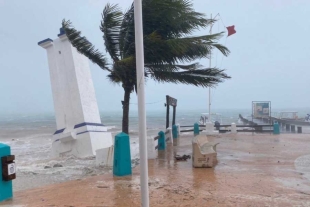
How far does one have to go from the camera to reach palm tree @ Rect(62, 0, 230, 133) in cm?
969

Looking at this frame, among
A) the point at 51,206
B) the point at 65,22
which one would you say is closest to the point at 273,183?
the point at 51,206

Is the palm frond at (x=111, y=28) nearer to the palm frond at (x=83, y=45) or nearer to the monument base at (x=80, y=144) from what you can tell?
the palm frond at (x=83, y=45)

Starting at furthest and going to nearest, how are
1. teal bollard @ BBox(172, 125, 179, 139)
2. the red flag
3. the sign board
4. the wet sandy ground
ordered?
the sign board < the red flag < teal bollard @ BBox(172, 125, 179, 139) < the wet sandy ground

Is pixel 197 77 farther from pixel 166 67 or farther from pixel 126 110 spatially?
pixel 126 110

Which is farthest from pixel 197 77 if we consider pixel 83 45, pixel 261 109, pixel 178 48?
pixel 261 109

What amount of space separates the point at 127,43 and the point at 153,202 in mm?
5737

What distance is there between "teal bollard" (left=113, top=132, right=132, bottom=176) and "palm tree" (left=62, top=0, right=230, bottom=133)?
245cm

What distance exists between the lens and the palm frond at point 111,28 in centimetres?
951

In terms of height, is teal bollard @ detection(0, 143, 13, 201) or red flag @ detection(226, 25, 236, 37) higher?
red flag @ detection(226, 25, 236, 37)

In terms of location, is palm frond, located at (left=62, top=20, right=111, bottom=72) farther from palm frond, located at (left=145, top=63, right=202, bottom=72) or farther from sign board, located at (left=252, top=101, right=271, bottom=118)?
sign board, located at (left=252, top=101, right=271, bottom=118)

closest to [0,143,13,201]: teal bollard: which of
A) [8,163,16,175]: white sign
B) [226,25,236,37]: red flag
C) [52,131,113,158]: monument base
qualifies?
[8,163,16,175]: white sign

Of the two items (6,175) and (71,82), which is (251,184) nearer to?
(6,175)

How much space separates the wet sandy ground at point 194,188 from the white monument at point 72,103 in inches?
172

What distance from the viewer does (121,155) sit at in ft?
25.2
